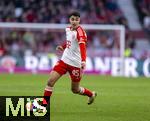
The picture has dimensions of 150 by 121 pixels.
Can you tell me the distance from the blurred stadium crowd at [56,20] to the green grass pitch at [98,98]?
5.01m

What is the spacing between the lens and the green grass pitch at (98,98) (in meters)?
13.1

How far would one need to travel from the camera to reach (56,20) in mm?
33625

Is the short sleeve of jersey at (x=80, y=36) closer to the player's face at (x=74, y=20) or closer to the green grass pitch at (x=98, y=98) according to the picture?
the player's face at (x=74, y=20)

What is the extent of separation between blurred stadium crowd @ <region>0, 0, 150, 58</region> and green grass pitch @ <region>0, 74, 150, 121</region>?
5.01 m

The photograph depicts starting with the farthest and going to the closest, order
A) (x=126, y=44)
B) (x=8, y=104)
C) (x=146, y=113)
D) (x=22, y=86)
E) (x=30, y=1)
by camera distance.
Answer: (x=30, y=1)
(x=126, y=44)
(x=22, y=86)
(x=146, y=113)
(x=8, y=104)

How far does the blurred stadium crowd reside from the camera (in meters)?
30.4

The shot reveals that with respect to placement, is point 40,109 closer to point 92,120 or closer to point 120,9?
point 92,120

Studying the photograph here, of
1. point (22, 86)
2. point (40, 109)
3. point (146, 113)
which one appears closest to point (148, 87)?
point (22, 86)

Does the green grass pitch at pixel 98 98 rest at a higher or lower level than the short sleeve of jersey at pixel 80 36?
lower

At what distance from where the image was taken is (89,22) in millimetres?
33375

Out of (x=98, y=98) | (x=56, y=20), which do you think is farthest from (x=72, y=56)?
(x=56, y=20)

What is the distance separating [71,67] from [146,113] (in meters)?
1.85
